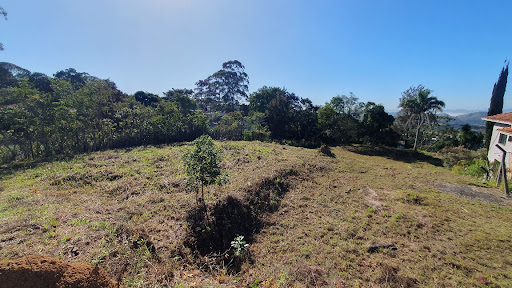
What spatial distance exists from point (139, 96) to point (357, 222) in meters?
31.9

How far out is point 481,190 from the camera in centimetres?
903

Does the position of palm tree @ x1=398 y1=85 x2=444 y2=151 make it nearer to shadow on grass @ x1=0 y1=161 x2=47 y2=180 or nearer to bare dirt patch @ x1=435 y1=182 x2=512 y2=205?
bare dirt patch @ x1=435 y1=182 x2=512 y2=205

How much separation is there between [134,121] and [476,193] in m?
21.6

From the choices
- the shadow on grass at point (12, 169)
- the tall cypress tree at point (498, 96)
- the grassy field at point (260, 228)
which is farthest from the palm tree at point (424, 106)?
the shadow on grass at point (12, 169)

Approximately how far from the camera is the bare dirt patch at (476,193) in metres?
7.98

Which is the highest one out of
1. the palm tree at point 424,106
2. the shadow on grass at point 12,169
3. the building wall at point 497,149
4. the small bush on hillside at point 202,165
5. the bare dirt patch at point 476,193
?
the palm tree at point 424,106

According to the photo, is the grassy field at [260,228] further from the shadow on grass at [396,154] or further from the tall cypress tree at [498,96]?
the tall cypress tree at [498,96]

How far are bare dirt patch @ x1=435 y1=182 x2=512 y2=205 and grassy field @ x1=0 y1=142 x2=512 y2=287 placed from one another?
0.07 metres

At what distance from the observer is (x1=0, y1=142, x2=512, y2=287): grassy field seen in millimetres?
3932

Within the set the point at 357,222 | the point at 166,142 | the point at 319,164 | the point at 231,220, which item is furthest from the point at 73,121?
the point at 357,222

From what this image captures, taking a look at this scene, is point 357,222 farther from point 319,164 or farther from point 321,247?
point 319,164

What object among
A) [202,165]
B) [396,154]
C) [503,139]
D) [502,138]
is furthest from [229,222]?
[396,154]

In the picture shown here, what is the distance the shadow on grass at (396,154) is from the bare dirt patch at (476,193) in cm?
692

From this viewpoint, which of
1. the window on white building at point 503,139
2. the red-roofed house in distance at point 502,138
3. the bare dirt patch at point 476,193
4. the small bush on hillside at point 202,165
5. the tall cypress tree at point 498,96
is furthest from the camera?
the tall cypress tree at point 498,96
